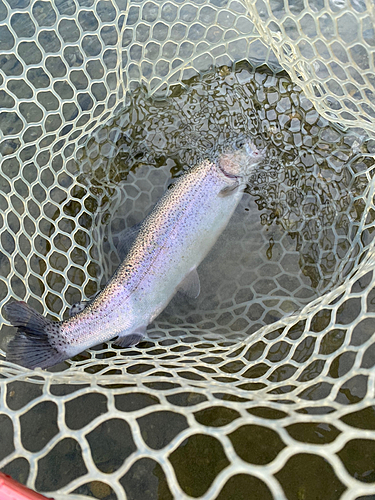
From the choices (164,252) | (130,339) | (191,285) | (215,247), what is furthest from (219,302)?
(130,339)

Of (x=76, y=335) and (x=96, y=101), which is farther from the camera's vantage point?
(x=96, y=101)

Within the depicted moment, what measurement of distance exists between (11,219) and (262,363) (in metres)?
2.37

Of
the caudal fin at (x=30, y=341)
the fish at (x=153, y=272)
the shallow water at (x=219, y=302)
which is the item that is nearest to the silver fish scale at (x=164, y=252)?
the fish at (x=153, y=272)

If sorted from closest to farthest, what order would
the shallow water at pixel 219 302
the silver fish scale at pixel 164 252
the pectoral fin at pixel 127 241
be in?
the shallow water at pixel 219 302, the silver fish scale at pixel 164 252, the pectoral fin at pixel 127 241

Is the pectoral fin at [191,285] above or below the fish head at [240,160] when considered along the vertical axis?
below

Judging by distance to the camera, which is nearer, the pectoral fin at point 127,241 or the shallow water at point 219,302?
the shallow water at point 219,302

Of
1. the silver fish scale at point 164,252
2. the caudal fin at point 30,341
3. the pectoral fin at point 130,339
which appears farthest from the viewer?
the pectoral fin at point 130,339

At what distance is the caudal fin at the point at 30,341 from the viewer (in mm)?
2398

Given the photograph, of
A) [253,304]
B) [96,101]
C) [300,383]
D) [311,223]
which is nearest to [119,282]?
[253,304]

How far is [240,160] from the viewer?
3135mm

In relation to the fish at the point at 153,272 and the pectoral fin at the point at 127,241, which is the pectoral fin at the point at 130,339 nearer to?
the fish at the point at 153,272

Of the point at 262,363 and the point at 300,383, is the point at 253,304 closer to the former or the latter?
the point at 262,363

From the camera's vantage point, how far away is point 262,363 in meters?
2.55

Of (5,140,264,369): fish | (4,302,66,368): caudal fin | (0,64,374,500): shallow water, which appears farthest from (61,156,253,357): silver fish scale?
(0,64,374,500): shallow water
